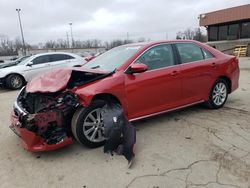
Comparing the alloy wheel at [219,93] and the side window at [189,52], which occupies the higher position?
the side window at [189,52]

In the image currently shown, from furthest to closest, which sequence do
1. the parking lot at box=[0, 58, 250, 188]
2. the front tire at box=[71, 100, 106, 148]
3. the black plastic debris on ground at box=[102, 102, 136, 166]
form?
the front tire at box=[71, 100, 106, 148] → the black plastic debris on ground at box=[102, 102, 136, 166] → the parking lot at box=[0, 58, 250, 188]

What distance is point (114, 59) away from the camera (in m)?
4.73

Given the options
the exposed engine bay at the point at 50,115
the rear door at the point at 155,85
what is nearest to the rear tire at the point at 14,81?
the exposed engine bay at the point at 50,115

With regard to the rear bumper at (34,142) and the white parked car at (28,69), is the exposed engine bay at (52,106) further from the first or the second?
the white parked car at (28,69)

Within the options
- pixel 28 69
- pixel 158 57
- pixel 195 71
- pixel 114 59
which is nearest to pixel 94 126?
pixel 114 59

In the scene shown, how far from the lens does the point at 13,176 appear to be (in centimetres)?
324

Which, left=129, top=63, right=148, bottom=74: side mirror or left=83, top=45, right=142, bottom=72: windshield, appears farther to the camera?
left=83, top=45, right=142, bottom=72: windshield

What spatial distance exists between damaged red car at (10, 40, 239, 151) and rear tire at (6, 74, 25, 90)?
261 inches

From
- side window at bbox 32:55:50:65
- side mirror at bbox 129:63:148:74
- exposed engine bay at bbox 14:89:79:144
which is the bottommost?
exposed engine bay at bbox 14:89:79:144

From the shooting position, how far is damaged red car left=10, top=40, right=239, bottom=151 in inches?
142

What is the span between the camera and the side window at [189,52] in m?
4.97

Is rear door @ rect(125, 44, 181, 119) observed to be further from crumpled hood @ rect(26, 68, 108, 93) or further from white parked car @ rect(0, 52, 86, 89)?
white parked car @ rect(0, 52, 86, 89)

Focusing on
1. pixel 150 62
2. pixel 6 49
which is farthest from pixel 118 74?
pixel 6 49

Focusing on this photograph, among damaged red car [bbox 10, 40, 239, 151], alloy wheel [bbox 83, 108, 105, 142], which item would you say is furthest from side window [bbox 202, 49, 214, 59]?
alloy wheel [bbox 83, 108, 105, 142]
